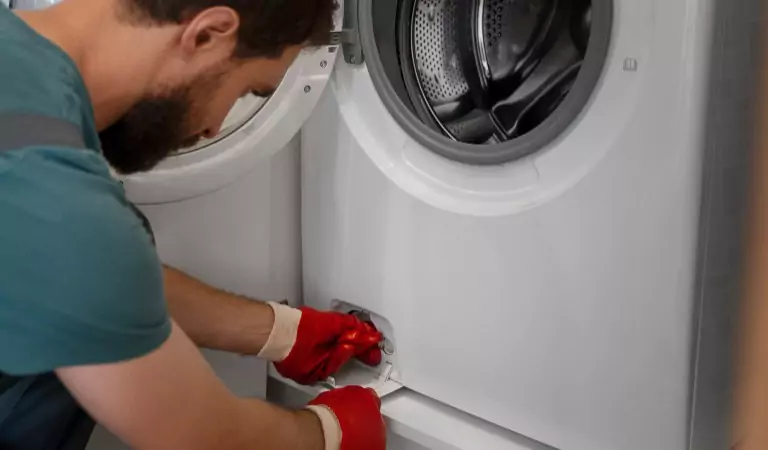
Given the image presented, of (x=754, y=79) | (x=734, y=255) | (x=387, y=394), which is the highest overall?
(x=754, y=79)

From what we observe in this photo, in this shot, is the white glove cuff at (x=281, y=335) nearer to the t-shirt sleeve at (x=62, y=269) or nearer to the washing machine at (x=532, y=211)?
the washing machine at (x=532, y=211)

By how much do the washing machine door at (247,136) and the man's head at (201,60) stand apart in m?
0.13

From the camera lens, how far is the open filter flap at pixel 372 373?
1067mm

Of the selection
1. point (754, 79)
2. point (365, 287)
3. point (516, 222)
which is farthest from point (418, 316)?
point (754, 79)

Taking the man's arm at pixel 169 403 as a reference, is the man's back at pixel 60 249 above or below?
above

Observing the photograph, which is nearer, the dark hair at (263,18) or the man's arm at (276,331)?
the dark hair at (263,18)

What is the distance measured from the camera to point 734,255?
79cm

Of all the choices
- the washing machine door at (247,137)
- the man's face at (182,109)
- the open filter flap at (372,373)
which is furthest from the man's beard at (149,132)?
the open filter flap at (372,373)

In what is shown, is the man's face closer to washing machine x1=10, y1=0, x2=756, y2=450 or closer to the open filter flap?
washing machine x1=10, y1=0, x2=756, y2=450

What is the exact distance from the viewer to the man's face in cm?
75

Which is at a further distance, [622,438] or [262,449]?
[622,438]

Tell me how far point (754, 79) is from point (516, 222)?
0.27 meters

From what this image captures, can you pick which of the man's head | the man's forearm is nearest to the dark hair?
the man's head

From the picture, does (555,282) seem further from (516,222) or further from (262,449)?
(262,449)
